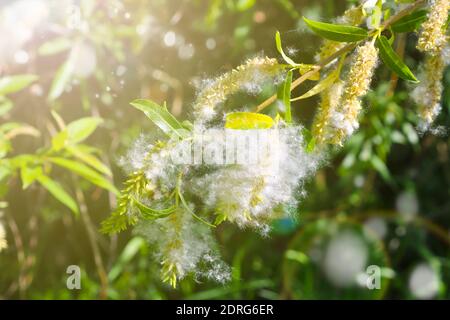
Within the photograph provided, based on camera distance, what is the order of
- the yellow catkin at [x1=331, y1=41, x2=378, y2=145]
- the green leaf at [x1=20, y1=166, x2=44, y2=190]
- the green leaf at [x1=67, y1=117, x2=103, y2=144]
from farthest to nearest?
1. the green leaf at [x1=67, y1=117, x2=103, y2=144]
2. the green leaf at [x1=20, y1=166, x2=44, y2=190]
3. the yellow catkin at [x1=331, y1=41, x2=378, y2=145]

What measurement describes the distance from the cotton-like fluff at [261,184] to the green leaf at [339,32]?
0.37ft

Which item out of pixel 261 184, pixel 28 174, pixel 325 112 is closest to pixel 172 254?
pixel 261 184

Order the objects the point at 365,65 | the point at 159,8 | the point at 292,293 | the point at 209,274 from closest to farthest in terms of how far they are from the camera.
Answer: the point at 365,65, the point at 209,274, the point at 159,8, the point at 292,293

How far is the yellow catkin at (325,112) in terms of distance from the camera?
0.58 metres

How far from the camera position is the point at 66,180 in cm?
150

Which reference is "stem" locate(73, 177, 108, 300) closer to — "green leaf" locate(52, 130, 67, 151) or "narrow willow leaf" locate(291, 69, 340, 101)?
"green leaf" locate(52, 130, 67, 151)

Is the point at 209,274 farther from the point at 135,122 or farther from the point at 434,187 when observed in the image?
the point at 434,187

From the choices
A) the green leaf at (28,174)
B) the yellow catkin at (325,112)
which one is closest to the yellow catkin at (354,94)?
the yellow catkin at (325,112)

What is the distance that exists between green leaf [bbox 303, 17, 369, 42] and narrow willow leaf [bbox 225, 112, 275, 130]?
0.13m

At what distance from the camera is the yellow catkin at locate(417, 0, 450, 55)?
0.58 m

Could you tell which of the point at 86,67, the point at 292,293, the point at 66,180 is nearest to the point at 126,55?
the point at 86,67

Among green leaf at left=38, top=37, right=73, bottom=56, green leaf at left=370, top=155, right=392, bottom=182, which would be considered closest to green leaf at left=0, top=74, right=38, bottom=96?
green leaf at left=38, top=37, right=73, bottom=56
